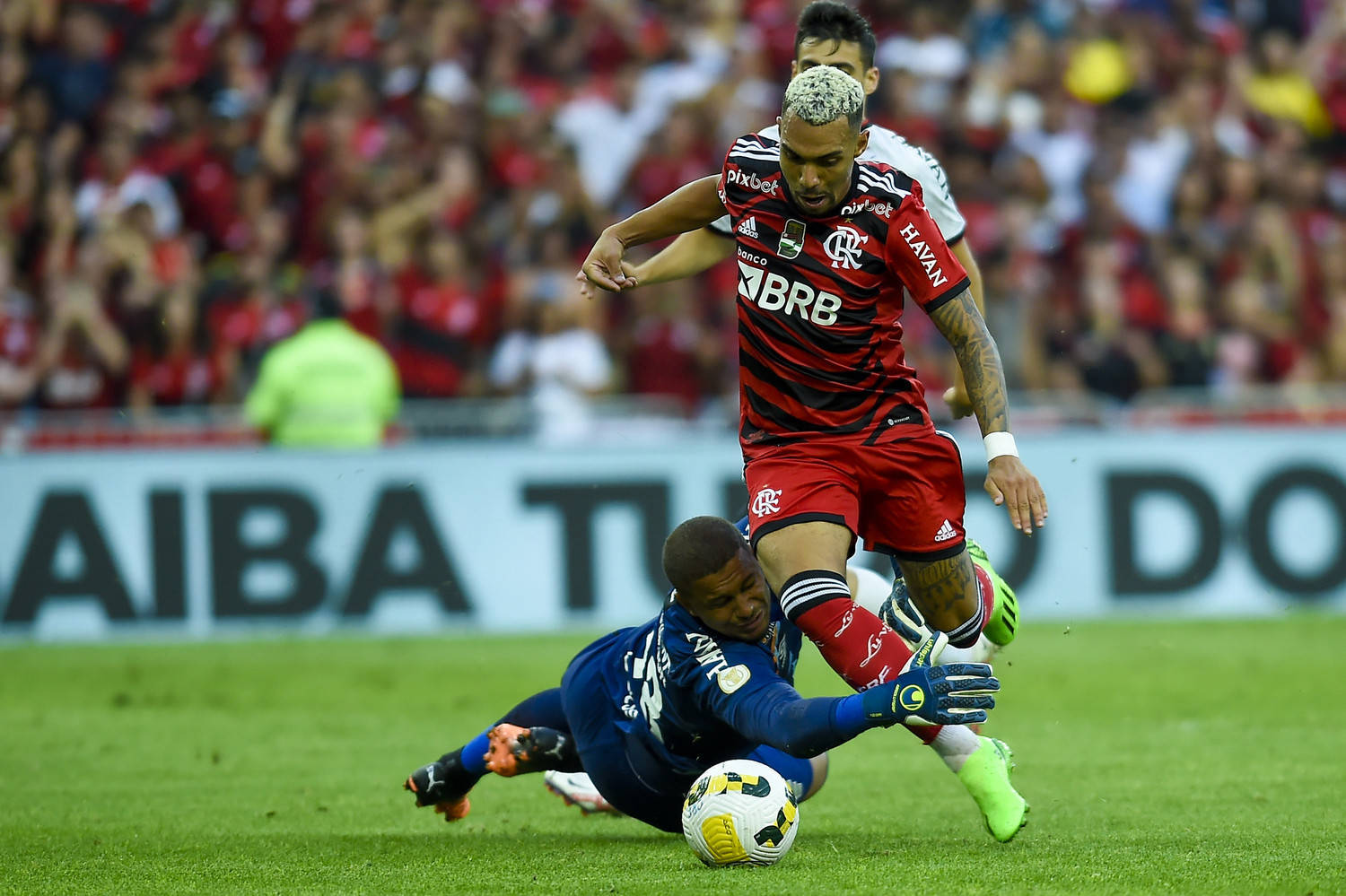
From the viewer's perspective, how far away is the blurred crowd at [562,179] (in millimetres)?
15258

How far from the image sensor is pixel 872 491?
6734 mm

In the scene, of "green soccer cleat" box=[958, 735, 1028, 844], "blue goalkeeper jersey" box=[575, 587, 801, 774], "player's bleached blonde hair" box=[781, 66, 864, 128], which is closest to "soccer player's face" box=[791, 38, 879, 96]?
"player's bleached blonde hair" box=[781, 66, 864, 128]

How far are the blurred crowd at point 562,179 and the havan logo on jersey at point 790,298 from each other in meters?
8.22

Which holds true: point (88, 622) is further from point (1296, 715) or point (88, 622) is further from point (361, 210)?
point (1296, 715)

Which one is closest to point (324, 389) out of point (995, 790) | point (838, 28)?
point (838, 28)

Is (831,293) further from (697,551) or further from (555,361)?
(555,361)

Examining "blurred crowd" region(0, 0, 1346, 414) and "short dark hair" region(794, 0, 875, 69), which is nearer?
"short dark hair" region(794, 0, 875, 69)

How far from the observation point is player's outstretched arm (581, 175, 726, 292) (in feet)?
22.6

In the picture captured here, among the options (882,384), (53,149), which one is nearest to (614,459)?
(53,149)

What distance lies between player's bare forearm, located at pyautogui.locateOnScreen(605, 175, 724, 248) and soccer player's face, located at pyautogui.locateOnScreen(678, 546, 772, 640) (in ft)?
4.93

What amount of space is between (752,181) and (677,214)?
45cm

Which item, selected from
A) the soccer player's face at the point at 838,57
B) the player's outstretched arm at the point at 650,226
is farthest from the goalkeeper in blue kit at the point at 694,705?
the soccer player's face at the point at 838,57

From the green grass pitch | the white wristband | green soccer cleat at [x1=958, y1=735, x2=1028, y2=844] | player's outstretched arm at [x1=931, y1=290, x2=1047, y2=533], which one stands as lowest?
the green grass pitch

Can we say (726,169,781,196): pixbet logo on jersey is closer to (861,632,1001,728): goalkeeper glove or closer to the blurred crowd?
(861,632,1001,728): goalkeeper glove
